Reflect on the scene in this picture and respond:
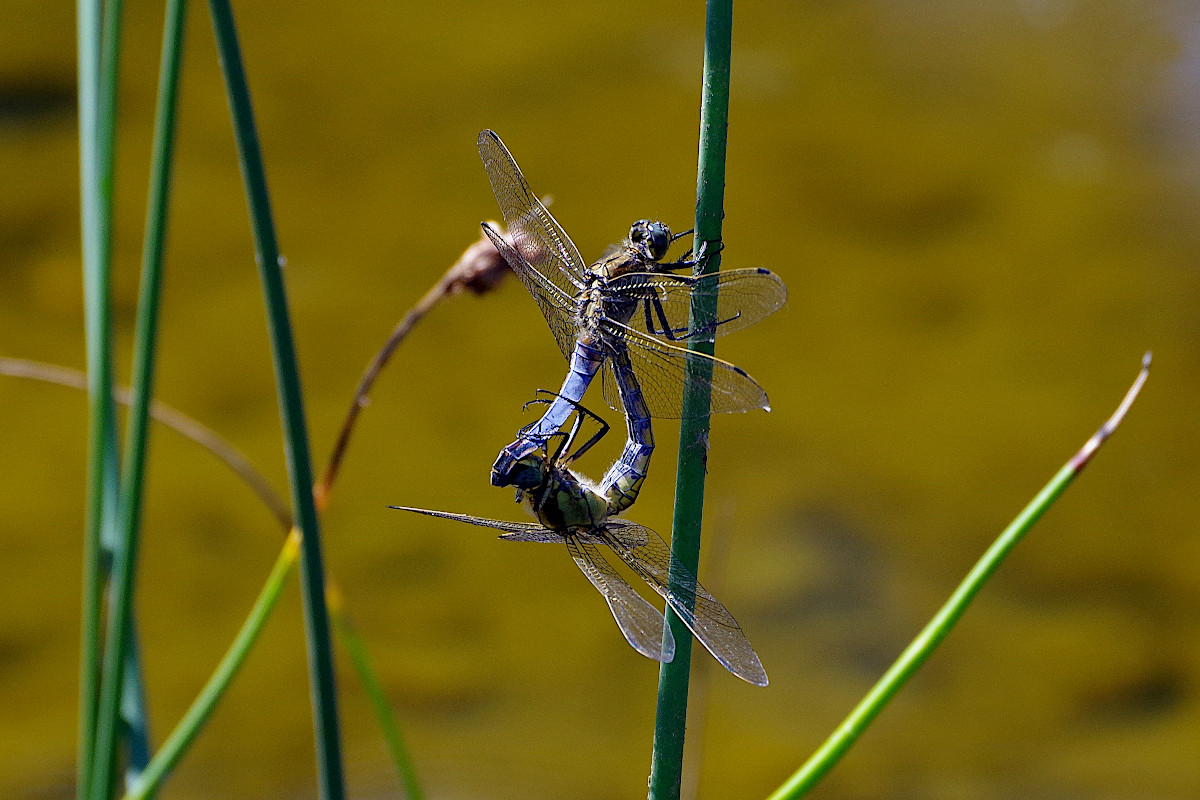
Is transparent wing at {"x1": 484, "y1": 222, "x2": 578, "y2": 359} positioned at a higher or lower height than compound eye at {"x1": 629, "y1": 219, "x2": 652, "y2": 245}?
lower

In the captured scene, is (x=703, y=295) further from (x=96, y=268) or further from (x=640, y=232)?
(x=96, y=268)

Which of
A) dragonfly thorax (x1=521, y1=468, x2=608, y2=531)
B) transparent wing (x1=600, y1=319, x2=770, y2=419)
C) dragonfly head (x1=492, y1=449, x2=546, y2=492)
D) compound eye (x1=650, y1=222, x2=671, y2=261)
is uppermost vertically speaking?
compound eye (x1=650, y1=222, x2=671, y2=261)

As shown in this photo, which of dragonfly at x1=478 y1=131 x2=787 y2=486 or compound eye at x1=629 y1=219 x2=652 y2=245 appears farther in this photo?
compound eye at x1=629 y1=219 x2=652 y2=245

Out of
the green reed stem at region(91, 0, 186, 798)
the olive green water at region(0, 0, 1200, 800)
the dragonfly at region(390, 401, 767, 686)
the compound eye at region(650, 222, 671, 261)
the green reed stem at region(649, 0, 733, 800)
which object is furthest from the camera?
the olive green water at region(0, 0, 1200, 800)

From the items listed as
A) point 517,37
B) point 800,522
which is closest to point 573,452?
point 800,522

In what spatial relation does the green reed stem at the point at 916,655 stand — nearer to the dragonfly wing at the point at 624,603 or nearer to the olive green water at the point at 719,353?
the dragonfly wing at the point at 624,603

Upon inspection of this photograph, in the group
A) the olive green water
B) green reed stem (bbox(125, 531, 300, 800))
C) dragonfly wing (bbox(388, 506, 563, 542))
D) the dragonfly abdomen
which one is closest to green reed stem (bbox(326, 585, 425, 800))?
green reed stem (bbox(125, 531, 300, 800))

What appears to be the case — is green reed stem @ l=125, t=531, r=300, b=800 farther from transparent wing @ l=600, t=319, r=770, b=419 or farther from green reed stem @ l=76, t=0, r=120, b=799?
transparent wing @ l=600, t=319, r=770, b=419
